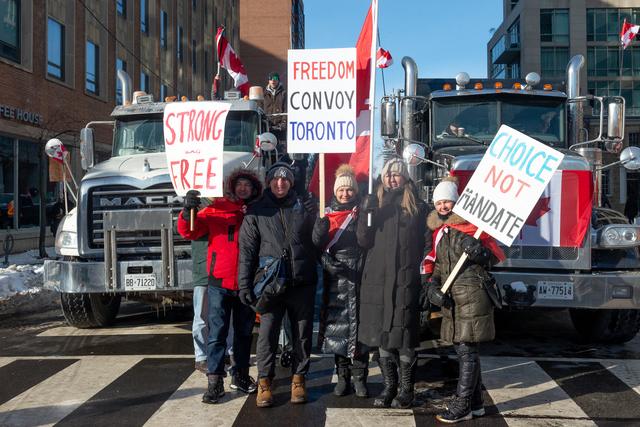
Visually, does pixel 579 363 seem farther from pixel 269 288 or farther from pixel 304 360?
pixel 269 288

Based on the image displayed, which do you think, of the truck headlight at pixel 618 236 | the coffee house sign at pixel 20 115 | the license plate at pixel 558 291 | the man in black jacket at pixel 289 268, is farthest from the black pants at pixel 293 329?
the coffee house sign at pixel 20 115

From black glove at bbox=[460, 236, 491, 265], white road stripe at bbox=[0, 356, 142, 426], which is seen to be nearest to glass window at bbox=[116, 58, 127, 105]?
white road stripe at bbox=[0, 356, 142, 426]

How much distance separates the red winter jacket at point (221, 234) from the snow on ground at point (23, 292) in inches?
216

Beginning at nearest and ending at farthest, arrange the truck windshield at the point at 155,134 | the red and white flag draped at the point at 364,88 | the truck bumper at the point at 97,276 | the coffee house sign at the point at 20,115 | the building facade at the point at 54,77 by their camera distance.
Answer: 1. the red and white flag draped at the point at 364,88
2. the truck bumper at the point at 97,276
3. the truck windshield at the point at 155,134
4. the coffee house sign at the point at 20,115
5. the building facade at the point at 54,77

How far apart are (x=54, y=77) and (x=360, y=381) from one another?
17.4m

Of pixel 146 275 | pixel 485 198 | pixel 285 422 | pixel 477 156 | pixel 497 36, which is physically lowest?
pixel 285 422

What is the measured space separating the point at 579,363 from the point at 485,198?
2519 mm

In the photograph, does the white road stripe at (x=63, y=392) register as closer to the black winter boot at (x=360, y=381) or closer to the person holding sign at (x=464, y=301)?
the black winter boot at (x=360, y=381)

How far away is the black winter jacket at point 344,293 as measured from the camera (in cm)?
534

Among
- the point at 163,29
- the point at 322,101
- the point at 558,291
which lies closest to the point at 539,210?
the point at 558,291

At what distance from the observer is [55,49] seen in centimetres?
2028

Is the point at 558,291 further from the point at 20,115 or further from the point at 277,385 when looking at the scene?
the point at 20,115

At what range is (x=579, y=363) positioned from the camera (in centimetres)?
657

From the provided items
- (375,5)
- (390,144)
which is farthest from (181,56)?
(375,5)
